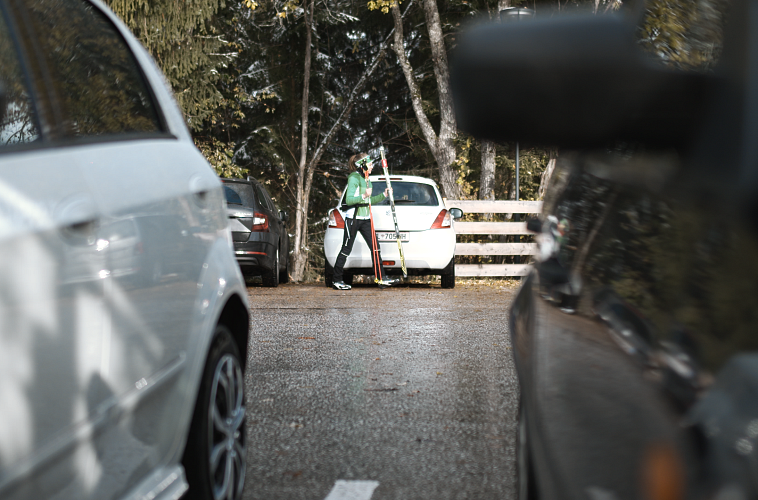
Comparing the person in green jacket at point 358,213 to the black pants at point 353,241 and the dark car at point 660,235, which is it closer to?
the black pants at point 353,241

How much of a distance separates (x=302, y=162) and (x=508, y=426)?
2318 centimetres

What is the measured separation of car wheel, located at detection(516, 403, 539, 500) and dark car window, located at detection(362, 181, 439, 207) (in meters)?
11.6

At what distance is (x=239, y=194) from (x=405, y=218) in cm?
266

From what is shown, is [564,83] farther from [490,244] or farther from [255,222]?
[490,244]

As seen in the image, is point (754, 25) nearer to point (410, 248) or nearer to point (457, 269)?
point (410, 248)

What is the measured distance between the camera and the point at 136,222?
2406mm

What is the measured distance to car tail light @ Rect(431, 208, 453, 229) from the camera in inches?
560

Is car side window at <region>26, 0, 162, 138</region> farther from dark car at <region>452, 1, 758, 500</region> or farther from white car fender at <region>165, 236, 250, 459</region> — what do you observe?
dark car at <region>452, 1, 758, 500</region>

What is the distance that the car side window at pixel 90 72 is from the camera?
2.42m

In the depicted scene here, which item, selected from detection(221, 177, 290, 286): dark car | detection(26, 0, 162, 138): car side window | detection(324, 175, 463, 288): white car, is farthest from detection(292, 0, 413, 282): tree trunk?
detection(26, 0, 162, 138): car side window

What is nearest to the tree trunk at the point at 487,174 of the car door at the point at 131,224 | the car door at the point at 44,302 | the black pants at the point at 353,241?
the black pants at the point at 353,241

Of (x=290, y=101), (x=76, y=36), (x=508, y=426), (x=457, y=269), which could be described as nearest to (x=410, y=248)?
(x=457, y=269)

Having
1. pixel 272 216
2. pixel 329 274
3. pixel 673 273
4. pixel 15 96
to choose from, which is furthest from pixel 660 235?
pixel 272 216

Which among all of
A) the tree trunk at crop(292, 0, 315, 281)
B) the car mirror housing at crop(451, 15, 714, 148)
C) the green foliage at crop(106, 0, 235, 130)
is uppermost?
the green foliage at crop(106, 0, 235, 130)
